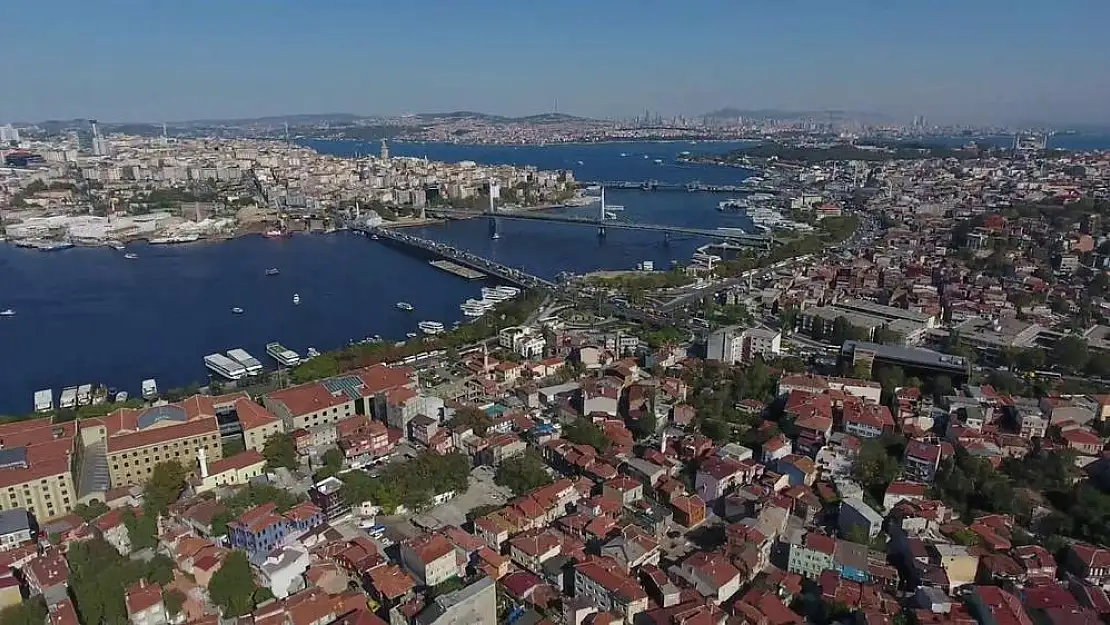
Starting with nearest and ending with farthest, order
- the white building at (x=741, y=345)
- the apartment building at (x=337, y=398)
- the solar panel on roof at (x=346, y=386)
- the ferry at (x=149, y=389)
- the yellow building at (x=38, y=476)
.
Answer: the yellow building at (x=38, y=476)
the apartment building at (x=337, y=398)
the solar panel on roof at (x=346, y=386)
the ferry at (x=149, y=389)
the white building at (x=741, y=345)

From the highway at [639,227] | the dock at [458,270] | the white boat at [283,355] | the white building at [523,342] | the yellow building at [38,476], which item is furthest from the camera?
the highway at [639,227]

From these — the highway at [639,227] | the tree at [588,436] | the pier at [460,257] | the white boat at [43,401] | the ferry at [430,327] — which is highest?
the highway at [639,227]

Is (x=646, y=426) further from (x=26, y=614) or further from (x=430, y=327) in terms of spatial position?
(x=430, y=327)

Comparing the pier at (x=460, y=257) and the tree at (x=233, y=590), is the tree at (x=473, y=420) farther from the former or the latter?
the pier at (x=460, y=257)

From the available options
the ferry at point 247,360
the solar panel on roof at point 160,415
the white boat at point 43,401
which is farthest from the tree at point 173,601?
the ferry at point 247,360

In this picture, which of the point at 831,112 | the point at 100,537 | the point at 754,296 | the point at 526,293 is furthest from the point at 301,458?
the point at 831,112

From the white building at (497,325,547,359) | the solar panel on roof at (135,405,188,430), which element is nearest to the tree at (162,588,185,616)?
the solar panel on roof at (135,405,188,430)

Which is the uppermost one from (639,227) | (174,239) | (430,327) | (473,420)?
(639,227)

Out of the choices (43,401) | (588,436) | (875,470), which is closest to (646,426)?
(588,436)
